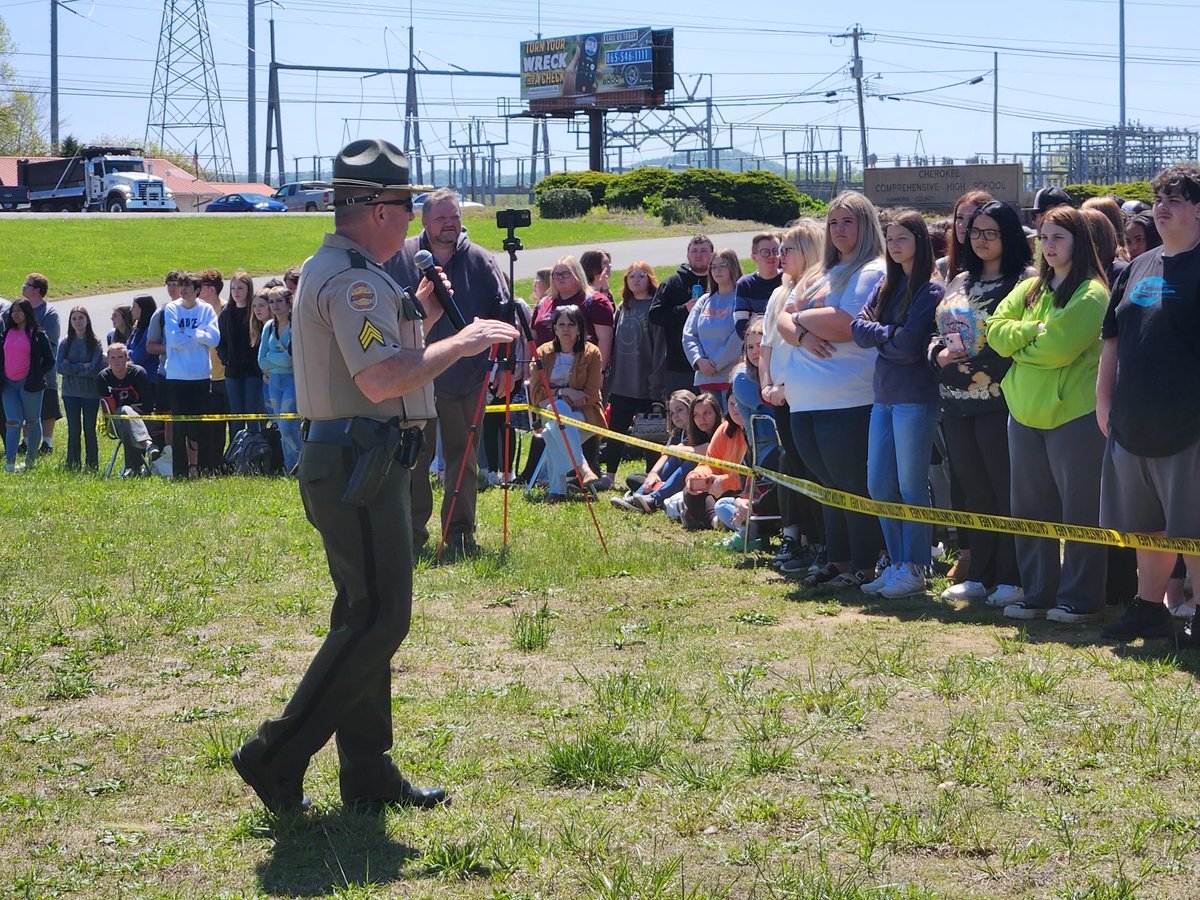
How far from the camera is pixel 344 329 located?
4.50 metres

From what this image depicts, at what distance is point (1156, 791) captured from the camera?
461cm

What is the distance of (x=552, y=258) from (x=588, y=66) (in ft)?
106

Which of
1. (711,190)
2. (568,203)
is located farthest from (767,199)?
(568,203)

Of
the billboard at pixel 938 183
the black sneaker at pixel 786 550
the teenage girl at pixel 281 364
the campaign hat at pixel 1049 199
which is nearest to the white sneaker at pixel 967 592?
the black sneaker at pixel 786 550

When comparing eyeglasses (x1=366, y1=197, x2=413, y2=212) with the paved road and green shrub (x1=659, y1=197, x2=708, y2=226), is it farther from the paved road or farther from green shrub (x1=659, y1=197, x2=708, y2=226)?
green shrub (x1=659, y1=197, x2=708, y2=226)

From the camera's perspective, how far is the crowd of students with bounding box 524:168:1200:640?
21.0 feet

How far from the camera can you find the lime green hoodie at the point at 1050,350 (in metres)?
6.86

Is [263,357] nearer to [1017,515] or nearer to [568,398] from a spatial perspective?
[568,398]

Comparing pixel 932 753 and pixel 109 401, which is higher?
pixel 109 401

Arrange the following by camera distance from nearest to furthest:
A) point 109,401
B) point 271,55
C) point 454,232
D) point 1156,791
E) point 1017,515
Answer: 1. point 1156,791
2. point 1017,515
3. point 454,232
4. point 109,401
5. point 271,55

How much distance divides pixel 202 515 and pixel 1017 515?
21.5 feet

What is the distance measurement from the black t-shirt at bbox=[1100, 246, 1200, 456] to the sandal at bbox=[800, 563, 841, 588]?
2.37 metres

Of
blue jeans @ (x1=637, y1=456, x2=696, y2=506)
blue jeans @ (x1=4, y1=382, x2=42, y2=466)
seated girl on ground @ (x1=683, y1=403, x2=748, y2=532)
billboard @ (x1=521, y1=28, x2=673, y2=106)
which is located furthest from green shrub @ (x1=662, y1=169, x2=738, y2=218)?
seated girl on ground @ (x1=683, y1=403, x2=748, y2=532)

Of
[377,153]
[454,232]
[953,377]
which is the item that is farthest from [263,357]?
[377,153]
